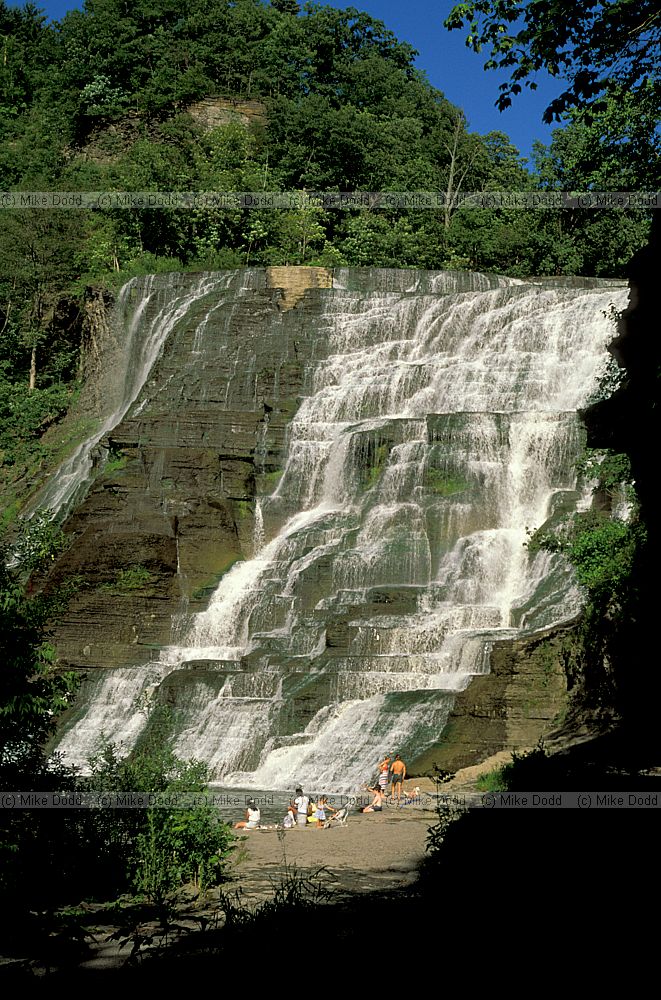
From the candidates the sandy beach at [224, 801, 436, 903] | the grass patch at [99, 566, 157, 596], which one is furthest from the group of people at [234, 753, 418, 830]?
the grass patch at [99, 566, 157, 596]

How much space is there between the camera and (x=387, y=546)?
87.5 feet

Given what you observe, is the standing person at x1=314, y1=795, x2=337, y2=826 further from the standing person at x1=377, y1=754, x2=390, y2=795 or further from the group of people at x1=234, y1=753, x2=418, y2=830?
the standing person at x1=377, y1=754, x2=390, y2=795

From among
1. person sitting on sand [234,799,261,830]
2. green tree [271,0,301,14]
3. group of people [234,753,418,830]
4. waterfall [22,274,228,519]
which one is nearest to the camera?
person sitting on sand [234,799,261,830]

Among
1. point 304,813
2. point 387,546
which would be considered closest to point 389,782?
point 304,813

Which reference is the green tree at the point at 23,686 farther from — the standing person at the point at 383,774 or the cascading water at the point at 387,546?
the cascading water at the point at 387,546

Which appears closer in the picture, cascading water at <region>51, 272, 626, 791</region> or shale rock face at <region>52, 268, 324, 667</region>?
cascading water at <region>51, 272, 626, 791</region>

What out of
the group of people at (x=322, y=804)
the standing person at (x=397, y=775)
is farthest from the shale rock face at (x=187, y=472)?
the standing person at (x=397, y=775)

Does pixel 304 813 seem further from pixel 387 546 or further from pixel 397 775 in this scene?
pixel 387 546

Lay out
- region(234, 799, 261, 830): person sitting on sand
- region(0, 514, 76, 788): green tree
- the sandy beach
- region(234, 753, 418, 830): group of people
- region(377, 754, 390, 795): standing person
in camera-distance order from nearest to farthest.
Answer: region(0, 514, 76, 788): green tree < the sandy beach < region(234, 799, 261, 830): person sitting on sand < region(234, 753, 418, 830): group of people < region(377, 754, 390, 795): standing person

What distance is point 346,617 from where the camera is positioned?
23844mm

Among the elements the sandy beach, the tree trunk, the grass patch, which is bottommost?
the sandy beach

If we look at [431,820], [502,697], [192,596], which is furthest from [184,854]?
[192,596]

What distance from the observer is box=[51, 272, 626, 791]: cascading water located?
21688 mm

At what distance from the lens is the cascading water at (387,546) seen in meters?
21.7
